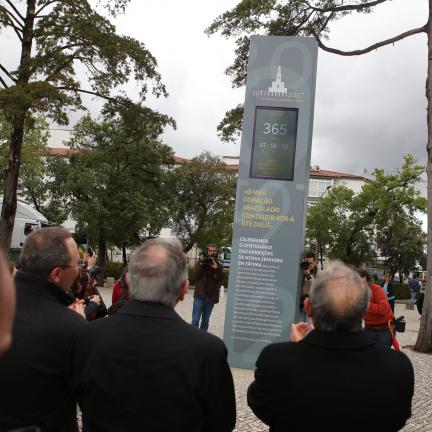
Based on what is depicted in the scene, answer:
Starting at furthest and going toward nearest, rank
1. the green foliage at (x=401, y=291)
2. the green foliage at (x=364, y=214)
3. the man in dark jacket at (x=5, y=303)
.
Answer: the green foliage at (x=401, y=291) < the green foliage at (x=364, y=214) < the man in dark jacket at (x=5, y=303)

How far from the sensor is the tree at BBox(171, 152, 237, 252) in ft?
167

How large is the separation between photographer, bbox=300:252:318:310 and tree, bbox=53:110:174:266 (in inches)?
1034

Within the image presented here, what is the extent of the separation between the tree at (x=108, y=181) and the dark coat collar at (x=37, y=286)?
3215cm

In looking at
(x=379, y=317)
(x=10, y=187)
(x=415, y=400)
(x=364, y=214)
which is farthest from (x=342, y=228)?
(x=379, y=317)

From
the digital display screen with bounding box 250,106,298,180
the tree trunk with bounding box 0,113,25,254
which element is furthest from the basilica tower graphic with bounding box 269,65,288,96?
the tree trunk with bounding box 0,113,25,254

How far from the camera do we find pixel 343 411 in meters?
2.41

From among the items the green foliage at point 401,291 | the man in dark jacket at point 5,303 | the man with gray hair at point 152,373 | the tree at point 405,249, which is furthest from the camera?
the tree at point 405,249

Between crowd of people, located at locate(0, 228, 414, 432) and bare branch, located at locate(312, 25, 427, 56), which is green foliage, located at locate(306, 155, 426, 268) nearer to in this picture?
bare branch, located at locate(312, 25, 427, 56)

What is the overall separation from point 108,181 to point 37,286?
3337cm

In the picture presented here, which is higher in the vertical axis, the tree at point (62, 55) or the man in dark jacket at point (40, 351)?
the tree at point (62, 55)

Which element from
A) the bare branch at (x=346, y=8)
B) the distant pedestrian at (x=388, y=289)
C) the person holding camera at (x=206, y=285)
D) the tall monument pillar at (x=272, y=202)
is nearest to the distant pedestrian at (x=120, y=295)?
the tall monument pillar at (x=272, y=202)

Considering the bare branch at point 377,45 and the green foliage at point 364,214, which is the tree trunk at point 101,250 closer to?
the green foliage at point 364,214

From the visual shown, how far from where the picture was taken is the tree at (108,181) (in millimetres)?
35250

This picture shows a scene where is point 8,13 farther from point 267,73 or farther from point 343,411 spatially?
point 343,411
